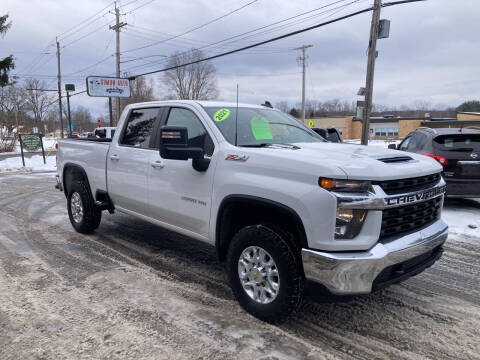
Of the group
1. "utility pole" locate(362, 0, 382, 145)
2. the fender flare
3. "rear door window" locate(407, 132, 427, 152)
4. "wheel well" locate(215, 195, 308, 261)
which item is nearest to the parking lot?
"wheel well" locate(215, 195, 308, 261)

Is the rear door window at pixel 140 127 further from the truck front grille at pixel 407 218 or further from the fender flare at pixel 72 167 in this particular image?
the truck front grille at pixel 407 218

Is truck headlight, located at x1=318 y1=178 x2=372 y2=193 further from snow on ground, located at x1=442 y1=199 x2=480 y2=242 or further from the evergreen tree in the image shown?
the evergreen tree

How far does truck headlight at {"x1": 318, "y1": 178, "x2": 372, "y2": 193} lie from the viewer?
257cm

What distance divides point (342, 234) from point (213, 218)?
131 centimetres

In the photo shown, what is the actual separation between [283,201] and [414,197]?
1035 mm

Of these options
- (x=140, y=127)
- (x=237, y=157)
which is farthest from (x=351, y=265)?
(x=140, y=127)

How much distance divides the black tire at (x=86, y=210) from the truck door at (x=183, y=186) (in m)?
1.69

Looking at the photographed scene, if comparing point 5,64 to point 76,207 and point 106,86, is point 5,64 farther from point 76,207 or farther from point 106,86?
point 76,207

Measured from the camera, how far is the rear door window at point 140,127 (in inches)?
176

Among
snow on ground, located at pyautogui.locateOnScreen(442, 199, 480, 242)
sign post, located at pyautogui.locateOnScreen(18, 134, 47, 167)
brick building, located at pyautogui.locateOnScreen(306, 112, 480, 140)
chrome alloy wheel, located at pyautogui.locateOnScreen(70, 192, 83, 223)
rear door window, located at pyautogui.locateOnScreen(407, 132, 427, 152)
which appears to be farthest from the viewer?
brick building, located at pyautogui.locateOnScreen(306, 112, 480, 140)

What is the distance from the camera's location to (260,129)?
3.87 metres

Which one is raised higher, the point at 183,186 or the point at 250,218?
the point at 183,186

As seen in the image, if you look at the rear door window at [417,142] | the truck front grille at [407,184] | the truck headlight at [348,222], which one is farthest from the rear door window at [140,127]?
the rear door window at [417,142]

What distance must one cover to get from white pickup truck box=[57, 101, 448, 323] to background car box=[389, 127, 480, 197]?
4115mm
